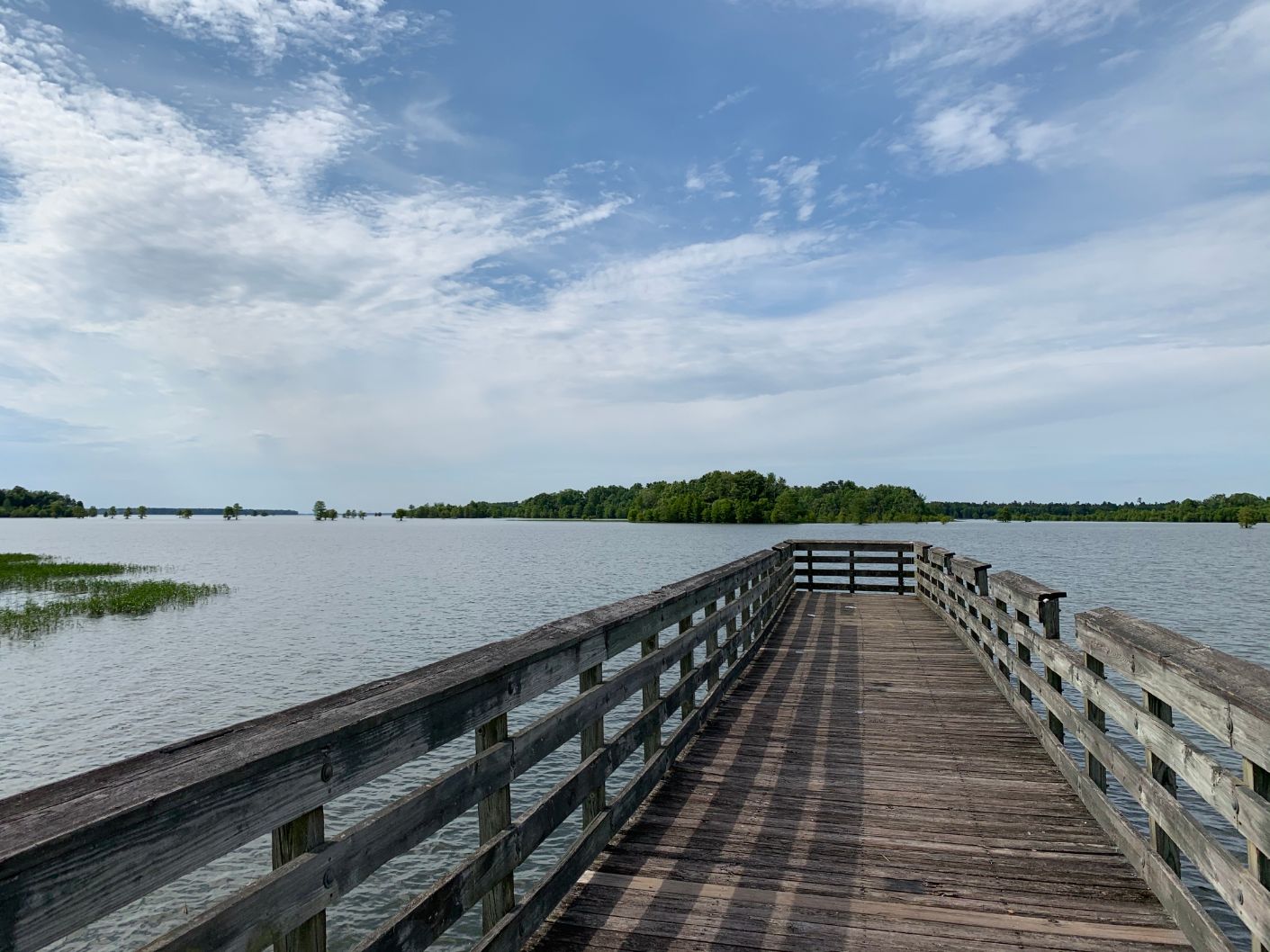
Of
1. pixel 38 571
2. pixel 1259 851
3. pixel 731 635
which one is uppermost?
pixel 1259 851

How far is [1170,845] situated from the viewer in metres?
3.69

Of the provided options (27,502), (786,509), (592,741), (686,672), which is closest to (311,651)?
(686,672)

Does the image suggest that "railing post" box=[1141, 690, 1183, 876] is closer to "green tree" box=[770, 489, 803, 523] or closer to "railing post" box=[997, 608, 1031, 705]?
"railing post" box=[997, 608, 1031, 705]

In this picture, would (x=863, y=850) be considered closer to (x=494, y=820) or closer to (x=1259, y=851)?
(x=1259, y=851)

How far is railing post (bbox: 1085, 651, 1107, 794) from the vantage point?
4.64 metres

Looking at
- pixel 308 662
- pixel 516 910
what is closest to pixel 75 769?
pixel 308 662

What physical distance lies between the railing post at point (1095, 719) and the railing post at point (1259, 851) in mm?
1891

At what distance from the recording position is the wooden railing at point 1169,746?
2703 mm

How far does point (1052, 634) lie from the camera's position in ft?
18.5

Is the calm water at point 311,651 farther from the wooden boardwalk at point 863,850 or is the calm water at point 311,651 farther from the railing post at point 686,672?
the wooden boardwalk at point 863,850

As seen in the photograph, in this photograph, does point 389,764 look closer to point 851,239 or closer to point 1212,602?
point 851,239

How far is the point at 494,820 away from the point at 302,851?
1215 mm

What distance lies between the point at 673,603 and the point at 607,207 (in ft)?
74.8

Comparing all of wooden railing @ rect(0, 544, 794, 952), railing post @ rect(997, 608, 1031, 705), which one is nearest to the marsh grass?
wooden railing @ rect(0, 544, 794, 952)
